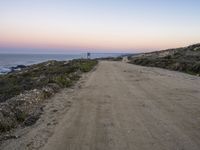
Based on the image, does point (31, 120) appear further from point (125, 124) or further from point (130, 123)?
point (130, 123)

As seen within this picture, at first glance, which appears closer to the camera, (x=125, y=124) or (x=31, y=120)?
(x=125, y=124)

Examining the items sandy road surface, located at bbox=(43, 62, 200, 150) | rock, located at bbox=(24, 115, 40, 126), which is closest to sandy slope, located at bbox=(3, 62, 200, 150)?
sandy road surface, located at bbox=(43, 62, 200, 150)

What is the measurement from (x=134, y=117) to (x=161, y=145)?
138 inches

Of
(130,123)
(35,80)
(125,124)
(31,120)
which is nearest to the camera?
(125,124)

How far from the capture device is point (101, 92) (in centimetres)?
1909

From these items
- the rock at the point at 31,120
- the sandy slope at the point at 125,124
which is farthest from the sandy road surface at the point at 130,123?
the rock at the point at 31,120

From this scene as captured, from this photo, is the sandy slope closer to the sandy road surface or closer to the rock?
the sandy road surface

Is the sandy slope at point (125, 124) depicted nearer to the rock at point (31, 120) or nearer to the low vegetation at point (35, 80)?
the rock at point (31, 120)

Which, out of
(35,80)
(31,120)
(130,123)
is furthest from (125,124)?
(35,80)

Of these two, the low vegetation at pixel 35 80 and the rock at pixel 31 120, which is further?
the low vegetation at pixel 35 80

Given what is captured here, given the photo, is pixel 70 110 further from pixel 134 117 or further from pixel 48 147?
pixel 48 147

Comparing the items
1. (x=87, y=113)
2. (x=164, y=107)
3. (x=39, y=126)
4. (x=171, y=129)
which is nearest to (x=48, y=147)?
(x=39, y=126)

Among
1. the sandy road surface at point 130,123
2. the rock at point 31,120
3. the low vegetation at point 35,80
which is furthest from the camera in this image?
the low vegetation at point 35,80

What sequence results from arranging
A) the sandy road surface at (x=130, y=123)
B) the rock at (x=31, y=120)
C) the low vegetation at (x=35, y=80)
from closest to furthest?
the sandy road surface at (x=130, y=123)
the rock at (x=31, y=120)
the low vegetation at (x=35, y=80)
